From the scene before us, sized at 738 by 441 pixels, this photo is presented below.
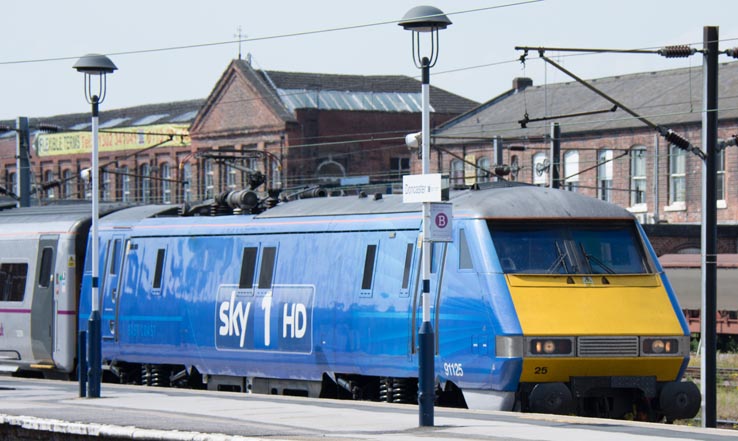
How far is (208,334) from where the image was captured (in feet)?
74.6

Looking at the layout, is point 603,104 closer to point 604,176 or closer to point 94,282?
point 604,176

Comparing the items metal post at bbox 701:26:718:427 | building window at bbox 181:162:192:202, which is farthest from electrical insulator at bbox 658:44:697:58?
building window at bbox 181:162:192:202

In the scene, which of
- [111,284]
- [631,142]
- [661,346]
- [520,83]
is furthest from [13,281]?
[520,83]

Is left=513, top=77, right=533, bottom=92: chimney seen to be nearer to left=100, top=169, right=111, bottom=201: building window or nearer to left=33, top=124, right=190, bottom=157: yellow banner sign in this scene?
left=33, top=124, right=190, bottom=157: yellow banner sign

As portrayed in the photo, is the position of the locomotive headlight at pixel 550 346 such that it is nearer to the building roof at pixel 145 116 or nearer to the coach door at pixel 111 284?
the coach door at pixel 111 284

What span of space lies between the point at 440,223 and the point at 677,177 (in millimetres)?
43955

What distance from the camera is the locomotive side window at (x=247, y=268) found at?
22188 millimetres

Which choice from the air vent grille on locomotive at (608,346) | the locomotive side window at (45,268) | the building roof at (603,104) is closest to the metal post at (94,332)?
the locomotive side window at (45,268)

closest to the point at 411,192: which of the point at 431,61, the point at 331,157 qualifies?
the point at 431,61

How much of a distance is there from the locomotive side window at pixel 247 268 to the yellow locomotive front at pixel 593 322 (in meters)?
5.02

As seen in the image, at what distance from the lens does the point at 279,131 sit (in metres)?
74.3

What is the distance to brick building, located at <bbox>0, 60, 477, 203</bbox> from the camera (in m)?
74.1

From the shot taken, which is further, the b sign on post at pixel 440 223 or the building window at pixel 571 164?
the building window at pixel 571 164

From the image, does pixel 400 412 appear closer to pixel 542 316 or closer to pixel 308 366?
pixel 542 316
